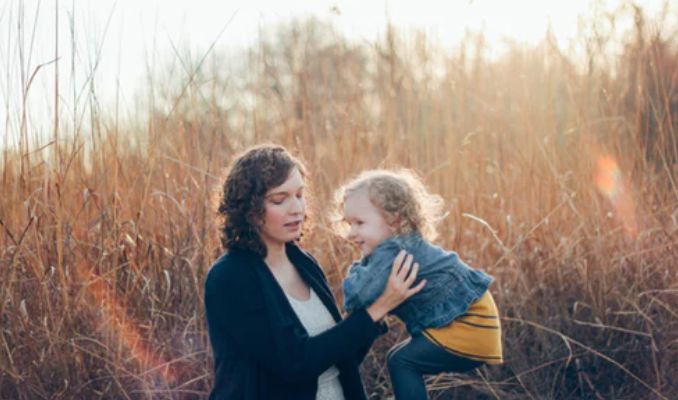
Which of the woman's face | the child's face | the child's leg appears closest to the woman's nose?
the woman's face

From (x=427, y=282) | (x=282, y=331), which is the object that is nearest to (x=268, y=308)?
(x=282, y=331)

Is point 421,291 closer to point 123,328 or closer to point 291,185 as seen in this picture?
point 291,185

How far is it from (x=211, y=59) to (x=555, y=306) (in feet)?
5.60

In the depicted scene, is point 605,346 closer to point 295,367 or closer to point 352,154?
point 352,154

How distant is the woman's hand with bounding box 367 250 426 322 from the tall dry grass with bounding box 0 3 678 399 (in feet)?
3.05

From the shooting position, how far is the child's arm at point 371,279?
267 centimetres

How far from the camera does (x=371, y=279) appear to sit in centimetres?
269

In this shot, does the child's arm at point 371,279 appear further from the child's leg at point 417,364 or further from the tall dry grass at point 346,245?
the tall dry grass at point 346,245

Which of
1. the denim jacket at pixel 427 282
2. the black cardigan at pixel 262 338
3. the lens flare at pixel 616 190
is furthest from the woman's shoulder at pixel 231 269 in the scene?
the lens flare at pixel 616 190

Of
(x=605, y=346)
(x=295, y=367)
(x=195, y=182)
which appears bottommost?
(x=605, y=346)

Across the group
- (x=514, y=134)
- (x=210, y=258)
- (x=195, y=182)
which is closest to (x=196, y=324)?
(x=210, y=258)

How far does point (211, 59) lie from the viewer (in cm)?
412

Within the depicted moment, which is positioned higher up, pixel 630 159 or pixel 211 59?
pixel 211 59

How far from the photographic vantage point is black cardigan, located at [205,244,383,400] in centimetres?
261
